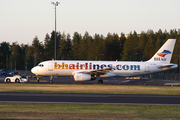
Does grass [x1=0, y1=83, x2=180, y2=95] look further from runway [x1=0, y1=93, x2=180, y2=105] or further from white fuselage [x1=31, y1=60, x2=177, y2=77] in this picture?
white fuselage [x1=31, y1=60, x2=177, y2=77]

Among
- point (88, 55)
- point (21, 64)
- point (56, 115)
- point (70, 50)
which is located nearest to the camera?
point (56, 115)

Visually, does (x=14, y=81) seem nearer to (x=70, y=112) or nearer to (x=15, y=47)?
(x=70, y=112)

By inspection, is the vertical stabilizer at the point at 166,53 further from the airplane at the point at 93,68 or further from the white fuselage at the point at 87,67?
the white fuselage at the point at 87,67

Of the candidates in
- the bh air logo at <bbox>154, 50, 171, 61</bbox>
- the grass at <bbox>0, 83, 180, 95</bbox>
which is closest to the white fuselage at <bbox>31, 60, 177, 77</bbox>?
the bh air logo at <bbox>154, 50, 171, 61</bbox>

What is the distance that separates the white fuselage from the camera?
152ft

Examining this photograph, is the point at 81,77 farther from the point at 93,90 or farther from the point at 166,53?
the point at 166,53

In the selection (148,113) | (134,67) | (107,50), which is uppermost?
(107,50)

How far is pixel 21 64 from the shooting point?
19238cm

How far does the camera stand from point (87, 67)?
4653 centimetres

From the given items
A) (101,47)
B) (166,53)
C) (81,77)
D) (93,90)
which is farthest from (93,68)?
(101,47)

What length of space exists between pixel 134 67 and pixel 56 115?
35.5m

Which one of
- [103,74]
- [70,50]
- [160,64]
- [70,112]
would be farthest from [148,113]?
[70,50]

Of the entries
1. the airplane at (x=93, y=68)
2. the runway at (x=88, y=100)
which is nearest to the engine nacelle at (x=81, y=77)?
the airplane at (x=93, y=68)

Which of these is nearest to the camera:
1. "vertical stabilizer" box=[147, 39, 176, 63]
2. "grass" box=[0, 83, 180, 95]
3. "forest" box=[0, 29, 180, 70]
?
"grass" box=[0, 83, 180, 95]
